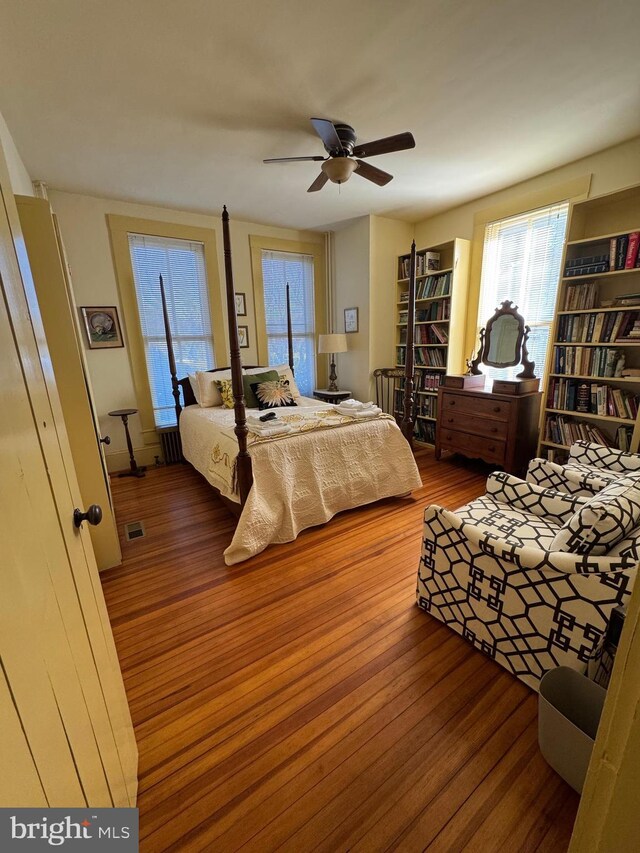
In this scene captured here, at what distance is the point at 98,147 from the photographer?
2.33m

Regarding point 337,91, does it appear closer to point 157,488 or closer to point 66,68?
point 66,68

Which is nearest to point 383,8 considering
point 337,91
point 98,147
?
point 337,91

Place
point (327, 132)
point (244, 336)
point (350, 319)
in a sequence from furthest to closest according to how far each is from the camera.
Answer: point (350, 319) < point (244, 336) < point (327, 132)

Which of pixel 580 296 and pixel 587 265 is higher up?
pixel 587 265

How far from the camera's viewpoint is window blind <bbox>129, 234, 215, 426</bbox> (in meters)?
3.50

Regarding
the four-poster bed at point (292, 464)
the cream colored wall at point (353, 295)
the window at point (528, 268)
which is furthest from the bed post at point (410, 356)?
the cream colored wall at point (353, 295)

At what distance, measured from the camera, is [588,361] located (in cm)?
265

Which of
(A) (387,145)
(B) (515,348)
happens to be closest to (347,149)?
(A) (387,145)

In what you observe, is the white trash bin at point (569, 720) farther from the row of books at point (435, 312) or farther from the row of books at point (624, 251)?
the row of books at point (435, 312)

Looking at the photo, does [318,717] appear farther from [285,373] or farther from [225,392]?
[285,373]

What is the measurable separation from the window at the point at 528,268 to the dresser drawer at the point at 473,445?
0.75 m

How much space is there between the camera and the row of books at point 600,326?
243 cm

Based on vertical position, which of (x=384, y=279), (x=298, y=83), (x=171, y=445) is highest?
(x=298, y=83)

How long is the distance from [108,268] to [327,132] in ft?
8.18
